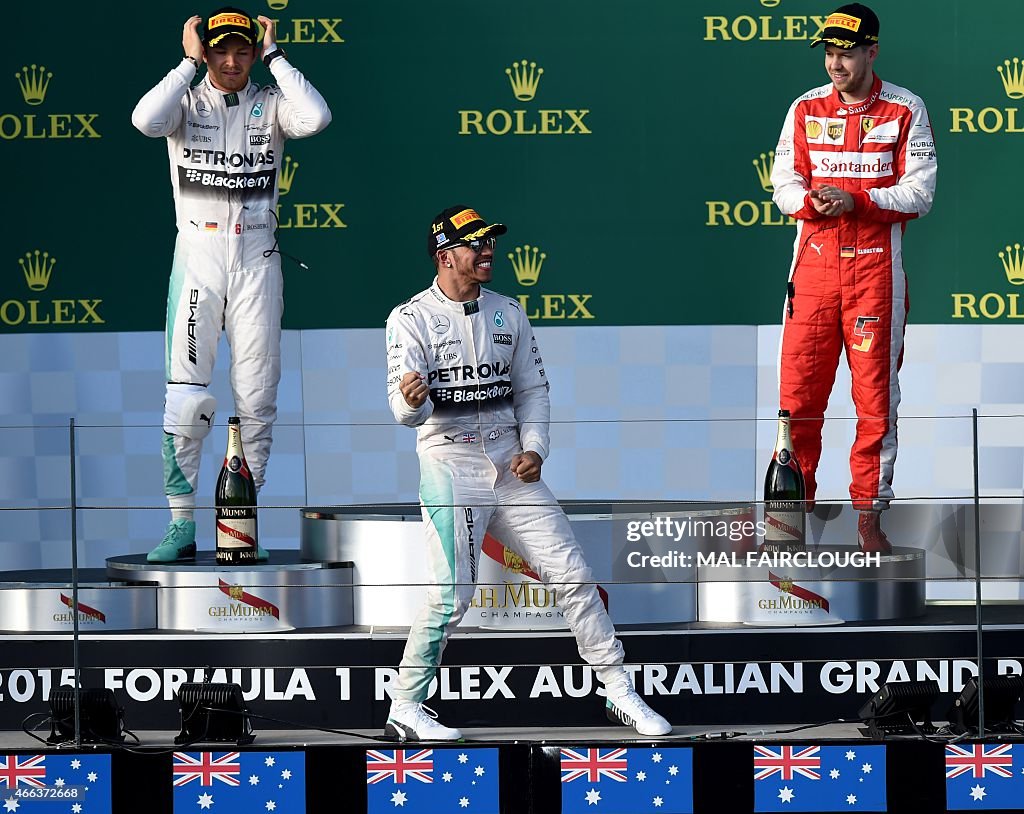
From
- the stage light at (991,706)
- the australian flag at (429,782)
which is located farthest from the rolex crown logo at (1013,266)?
the australian flag at (429,782)

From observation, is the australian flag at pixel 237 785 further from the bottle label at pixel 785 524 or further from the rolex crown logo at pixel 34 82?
the rolex crown logo at pixel 34 82

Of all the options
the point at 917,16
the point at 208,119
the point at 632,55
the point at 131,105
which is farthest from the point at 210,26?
the point at 917,16

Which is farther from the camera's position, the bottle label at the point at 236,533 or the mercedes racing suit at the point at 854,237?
the mercedes racing suit at the point at 854,237

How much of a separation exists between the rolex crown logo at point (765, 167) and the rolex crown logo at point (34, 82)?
2.20 metres

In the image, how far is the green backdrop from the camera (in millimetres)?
5223

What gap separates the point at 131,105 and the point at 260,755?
2.53 m

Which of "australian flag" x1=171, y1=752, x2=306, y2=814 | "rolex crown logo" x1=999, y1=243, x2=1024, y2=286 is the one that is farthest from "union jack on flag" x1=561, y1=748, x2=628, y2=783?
"rolex crown logo" x1=999, y1=243, x2=1024, y2=286

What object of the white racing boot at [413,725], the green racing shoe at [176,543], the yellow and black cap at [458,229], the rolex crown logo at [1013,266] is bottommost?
the white racing boot at [413,725]

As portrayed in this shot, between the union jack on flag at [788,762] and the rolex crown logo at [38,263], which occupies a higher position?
the rolex crown logo at [38,263]

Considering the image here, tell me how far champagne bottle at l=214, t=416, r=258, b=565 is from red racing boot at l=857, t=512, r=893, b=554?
4.53 ft

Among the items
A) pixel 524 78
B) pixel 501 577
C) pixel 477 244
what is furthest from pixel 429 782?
pixel 524 78

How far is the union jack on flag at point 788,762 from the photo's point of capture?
133 inches

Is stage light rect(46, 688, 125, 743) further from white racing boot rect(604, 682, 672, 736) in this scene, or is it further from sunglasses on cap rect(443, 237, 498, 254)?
sunglasses on cap rect(443, 237, 498, 254)

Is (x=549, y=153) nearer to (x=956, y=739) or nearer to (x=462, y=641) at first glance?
(x=462, y=641)
